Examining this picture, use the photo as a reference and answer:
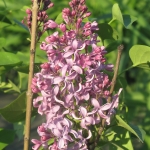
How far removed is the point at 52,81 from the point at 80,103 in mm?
70

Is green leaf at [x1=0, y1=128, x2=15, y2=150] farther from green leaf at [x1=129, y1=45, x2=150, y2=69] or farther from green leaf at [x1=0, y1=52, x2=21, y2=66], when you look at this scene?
green leaf at [x1=129, y1=45, x2=150, y2=69]

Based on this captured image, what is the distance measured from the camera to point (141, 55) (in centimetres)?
94

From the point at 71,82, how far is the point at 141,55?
0.19 m

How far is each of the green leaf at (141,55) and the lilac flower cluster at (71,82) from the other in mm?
111

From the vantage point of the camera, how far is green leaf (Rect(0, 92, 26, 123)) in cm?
86

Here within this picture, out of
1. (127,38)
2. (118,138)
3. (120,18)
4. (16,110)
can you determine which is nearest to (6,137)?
(16,110)

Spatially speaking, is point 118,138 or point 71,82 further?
point 118,138

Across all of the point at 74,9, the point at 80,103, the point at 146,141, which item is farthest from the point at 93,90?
the point at 146,141

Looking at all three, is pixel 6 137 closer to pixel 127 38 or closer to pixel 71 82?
pixel 71 82

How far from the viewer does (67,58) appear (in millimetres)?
801

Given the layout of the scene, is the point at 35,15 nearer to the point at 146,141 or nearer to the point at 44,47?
the point at 44,47

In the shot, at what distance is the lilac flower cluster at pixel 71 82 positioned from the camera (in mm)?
805

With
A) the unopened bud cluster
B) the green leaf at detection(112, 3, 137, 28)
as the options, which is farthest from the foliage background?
the unopened bud cluster

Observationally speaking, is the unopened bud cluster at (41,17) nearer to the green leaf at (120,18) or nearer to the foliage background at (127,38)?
the green leaf at (120,18)
